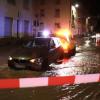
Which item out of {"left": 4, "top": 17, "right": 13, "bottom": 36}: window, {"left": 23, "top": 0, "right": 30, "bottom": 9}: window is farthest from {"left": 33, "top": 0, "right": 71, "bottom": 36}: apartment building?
{"left": 4, "top": 17, "right": 13, "bottom": 36}: window

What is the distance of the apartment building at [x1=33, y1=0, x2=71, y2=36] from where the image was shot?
73.0m

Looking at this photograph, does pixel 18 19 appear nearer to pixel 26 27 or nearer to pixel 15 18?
pixel 15 18

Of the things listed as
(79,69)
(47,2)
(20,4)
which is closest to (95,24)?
(47,2)

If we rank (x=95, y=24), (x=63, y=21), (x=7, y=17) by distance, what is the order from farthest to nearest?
1. (x=95, y=24)
2. (x=63, y=21)
3. (x=7, y=17)

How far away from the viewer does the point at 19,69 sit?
1554 cm

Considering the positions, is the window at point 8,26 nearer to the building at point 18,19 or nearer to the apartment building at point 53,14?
the building at point 18,19

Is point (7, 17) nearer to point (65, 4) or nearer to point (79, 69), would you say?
point (79, 69)

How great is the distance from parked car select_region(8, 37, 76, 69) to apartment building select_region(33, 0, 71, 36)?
5496 centimetres

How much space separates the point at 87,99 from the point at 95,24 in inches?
4580

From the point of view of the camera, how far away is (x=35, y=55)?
50.9 ft

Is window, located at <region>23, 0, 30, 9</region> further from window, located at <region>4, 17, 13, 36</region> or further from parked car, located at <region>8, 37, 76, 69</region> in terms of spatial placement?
parked car, located at <region>8, 37, 76, 69</region>

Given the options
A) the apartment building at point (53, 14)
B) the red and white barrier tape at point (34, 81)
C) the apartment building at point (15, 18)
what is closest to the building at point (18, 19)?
the apartment building at point (15, 18)

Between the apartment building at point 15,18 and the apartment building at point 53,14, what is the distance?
3212cm

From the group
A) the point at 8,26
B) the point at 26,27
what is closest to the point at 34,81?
the point at 8,26
